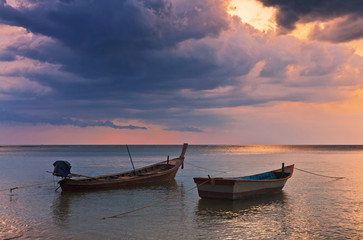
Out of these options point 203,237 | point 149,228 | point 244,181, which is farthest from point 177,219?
point 244,181

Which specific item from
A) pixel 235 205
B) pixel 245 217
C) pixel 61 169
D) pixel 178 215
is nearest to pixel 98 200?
pixel 61 169

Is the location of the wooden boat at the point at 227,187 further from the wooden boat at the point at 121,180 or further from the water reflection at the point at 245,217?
the wooden boat at the point at 121,180

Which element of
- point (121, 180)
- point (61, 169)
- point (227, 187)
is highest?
point (61, 169)

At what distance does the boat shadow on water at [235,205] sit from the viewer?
57.8 feet

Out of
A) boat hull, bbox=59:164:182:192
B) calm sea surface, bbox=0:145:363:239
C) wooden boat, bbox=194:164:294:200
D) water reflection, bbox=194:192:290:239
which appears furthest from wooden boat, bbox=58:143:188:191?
water reflection, bbox=194:192:290:239

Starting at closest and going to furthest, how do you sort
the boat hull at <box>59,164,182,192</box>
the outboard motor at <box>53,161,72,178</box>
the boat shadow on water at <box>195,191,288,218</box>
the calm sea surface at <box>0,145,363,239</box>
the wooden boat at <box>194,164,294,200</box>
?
the calm sea surface at <box>0,145,363,239</box> → the boat shadow on water at <box>195,191,288,218</box> → the wooden boat at <box>194,164,294,200</box> → the outboard motor at <box>53,161,72,178</box> → the boat hull at <box>59,164,182,192</box>

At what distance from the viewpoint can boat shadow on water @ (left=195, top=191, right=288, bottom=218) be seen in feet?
57.8

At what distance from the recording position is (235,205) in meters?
19.4

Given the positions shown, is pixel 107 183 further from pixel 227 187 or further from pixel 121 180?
pixel 227 187

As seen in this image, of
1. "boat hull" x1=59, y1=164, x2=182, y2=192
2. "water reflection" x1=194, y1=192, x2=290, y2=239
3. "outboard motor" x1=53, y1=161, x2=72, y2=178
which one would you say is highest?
"outboard motor" x1=53, y1=161, x2=72, y2=178

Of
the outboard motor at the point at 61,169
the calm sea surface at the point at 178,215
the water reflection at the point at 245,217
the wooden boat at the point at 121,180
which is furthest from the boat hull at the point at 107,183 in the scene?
the water reflection at the point at 245,217

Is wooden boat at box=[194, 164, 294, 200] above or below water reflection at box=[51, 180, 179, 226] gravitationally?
above

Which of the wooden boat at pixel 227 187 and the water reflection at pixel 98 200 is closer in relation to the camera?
the water reflection at pixel 98 200

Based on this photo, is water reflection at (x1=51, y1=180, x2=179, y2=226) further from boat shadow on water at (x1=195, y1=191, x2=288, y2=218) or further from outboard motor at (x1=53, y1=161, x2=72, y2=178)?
boat shadow on water at (x1=195, y1=191, x2=288, y2=218)
